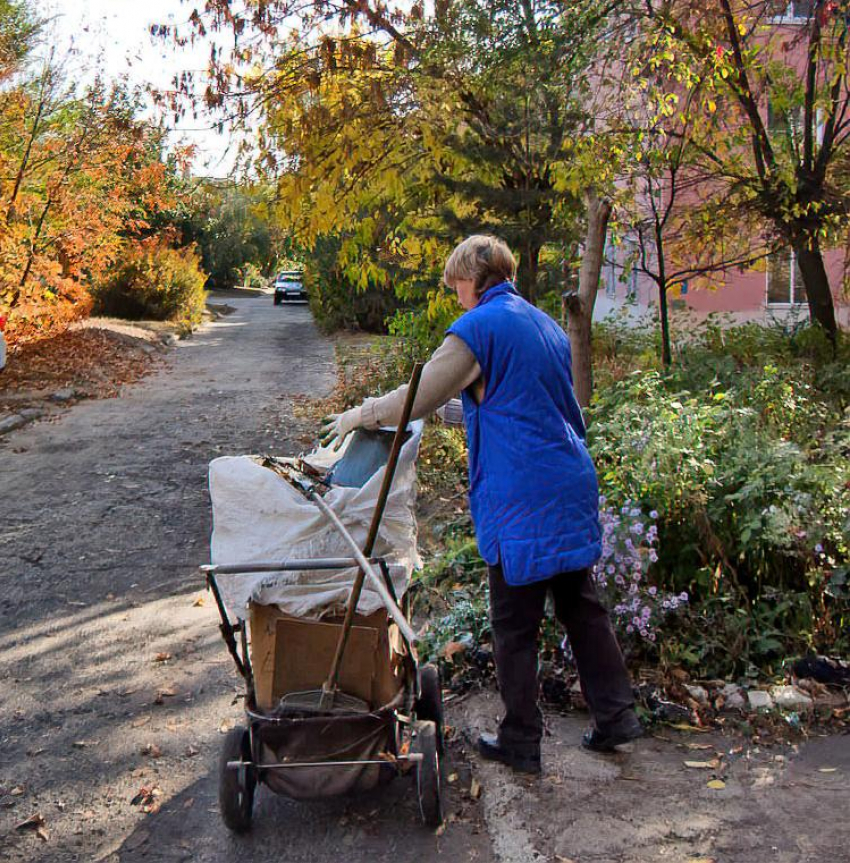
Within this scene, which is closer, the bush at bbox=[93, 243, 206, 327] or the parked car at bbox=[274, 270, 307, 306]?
the bush at bbox=[93, 243, 206, 327]

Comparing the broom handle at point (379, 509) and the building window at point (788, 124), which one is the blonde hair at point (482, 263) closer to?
the broom handle at point (379, 509)

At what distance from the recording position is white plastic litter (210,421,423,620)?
11.0ft

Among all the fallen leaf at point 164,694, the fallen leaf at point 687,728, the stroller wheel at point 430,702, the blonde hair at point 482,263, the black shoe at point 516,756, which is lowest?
the fallen leaf at point 164,694

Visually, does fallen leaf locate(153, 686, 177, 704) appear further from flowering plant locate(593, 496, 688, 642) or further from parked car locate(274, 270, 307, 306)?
parked car locate(274, 270, 307, 306)

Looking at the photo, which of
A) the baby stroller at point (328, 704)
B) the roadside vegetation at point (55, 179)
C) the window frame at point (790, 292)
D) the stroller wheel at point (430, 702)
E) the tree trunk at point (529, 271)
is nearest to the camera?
the baby stroller at point (328, 704)

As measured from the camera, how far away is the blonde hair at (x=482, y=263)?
3543mm

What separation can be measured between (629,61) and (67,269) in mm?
11189

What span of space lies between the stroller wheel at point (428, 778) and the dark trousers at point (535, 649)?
14.3 inches

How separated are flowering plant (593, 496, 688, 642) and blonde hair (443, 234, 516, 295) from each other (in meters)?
1.26

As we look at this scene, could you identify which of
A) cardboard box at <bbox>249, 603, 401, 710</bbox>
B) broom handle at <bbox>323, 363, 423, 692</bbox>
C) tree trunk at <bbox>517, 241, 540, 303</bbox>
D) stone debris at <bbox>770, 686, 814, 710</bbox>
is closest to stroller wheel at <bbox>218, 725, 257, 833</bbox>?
cardboard box at <bbox>249, 603, 401, 710</bbox>

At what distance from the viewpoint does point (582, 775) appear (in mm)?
3584

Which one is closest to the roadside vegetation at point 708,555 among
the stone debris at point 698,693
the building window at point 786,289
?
the stone debris at point 698,693

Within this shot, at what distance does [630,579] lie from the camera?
4242 mm

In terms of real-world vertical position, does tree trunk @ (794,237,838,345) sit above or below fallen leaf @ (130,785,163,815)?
above
